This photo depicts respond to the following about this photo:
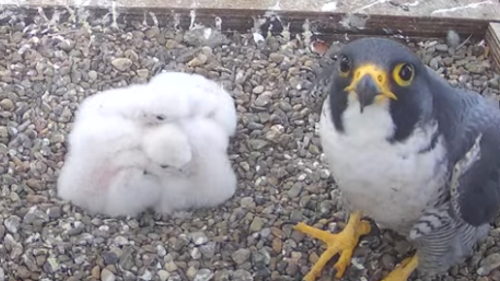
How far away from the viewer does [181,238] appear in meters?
2.62

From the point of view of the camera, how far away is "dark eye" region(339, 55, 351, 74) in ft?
6.51

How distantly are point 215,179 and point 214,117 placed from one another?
0.63 feet

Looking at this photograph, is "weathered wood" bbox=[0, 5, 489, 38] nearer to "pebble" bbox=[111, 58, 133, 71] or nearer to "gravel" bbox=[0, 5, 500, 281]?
"gravel" bbox=[0, 5, 500, 281]

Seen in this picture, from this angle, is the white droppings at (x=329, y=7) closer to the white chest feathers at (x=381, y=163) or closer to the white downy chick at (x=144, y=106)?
the white downy chick at (x=144, y=106)

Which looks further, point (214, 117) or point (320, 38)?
point (320, 38)

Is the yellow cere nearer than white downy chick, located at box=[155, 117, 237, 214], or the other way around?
the yellow cere

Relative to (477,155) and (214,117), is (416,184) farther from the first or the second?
(214,117)

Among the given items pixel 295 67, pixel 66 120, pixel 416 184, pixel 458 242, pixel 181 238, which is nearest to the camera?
Answer: pixel 416 184

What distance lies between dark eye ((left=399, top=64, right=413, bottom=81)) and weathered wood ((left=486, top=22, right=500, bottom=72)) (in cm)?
129

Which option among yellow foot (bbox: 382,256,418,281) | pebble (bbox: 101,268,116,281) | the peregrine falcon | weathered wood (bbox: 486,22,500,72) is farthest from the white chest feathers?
weathered wood (bbox: 486,22,500,72)

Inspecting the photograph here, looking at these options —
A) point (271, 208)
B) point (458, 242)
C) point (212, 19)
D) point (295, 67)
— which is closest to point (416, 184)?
point (458, 242)

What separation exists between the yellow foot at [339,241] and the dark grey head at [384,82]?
582mm

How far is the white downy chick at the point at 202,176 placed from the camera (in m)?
2.55

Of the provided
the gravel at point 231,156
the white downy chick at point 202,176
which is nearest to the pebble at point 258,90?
the gravel at point 231,156
